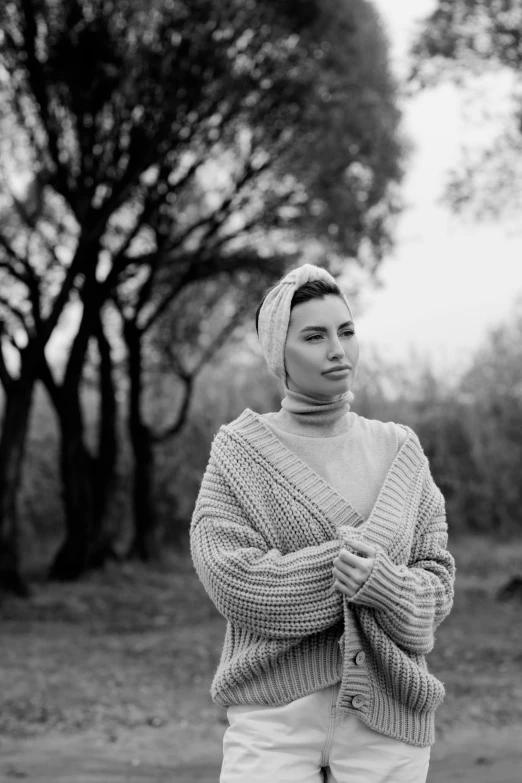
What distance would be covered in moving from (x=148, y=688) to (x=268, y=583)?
16.4ft

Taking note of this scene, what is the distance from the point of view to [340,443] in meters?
2.43

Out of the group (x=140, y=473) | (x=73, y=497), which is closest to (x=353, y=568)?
(x=73, y=497)

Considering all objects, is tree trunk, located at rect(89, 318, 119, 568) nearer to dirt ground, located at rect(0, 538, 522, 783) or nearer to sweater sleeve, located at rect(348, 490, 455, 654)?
dirt ground, located at rect(0, 538, 522, 783)

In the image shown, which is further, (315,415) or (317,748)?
(315,415)

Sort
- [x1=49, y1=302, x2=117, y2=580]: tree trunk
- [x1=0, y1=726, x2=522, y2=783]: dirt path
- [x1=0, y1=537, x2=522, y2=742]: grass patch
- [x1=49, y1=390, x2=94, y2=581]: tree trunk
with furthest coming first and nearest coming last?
1. [x1=49, y1=390, x2=94, y2=581]: tree trunk
2. [x1=49, y1=302, x2=117, y2=580]: tree trunk
3. [x1=0, y1=537, x2=522, y2=742]: grass patch
4. [x1=0, y1=726, x2=522, y2=783]: dirt path

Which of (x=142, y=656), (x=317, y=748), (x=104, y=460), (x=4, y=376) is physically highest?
(x=4, y=376)

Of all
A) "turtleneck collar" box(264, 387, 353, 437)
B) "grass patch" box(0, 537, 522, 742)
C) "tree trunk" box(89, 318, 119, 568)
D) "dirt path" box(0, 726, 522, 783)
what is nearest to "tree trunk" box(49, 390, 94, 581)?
"grass patch" box(0, 537, 522, 742)

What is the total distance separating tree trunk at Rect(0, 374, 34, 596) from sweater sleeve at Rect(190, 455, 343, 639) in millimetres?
8247

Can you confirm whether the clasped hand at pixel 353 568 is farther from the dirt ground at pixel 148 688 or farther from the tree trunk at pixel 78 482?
the tree trunk at pixel 78 482

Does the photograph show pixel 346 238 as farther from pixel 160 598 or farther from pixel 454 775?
pixel 454 775

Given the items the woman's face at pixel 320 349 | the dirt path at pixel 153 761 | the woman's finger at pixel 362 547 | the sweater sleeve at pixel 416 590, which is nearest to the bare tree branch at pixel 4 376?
the dirt path at pixel 153 761

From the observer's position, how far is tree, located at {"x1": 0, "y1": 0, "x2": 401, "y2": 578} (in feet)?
34.7

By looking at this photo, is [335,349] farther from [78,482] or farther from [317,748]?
[78,482]

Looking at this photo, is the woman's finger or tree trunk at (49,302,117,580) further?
tree trunk at (49,302,117,580)
